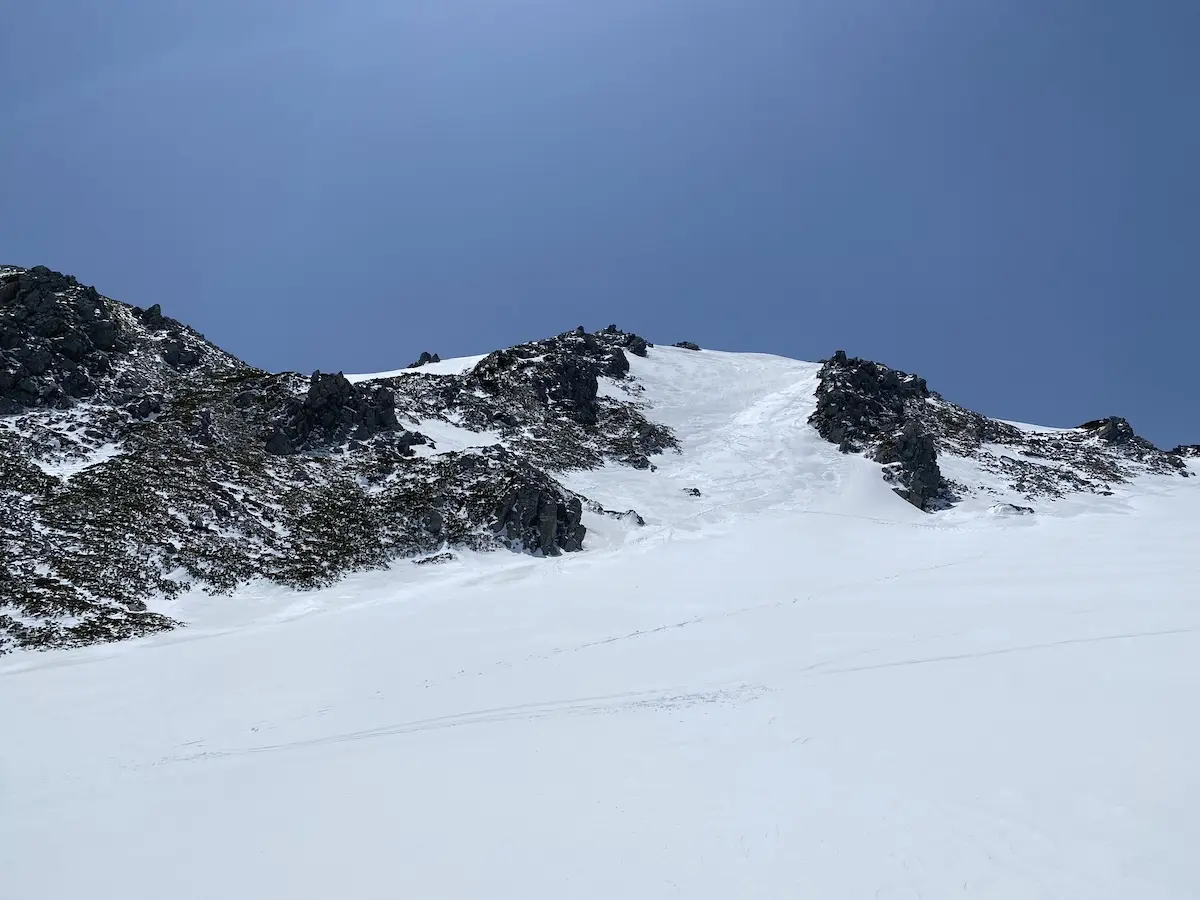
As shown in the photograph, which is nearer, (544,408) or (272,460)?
(272,460)

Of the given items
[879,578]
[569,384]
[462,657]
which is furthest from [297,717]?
[569,384]

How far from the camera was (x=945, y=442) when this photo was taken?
67.3 metres

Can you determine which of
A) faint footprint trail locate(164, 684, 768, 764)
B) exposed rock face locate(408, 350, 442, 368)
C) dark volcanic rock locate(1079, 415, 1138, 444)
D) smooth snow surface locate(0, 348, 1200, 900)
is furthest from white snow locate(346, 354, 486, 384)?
dark volcanic rock locate(1079, 415, 1138, 444)

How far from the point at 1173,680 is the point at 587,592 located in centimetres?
2099

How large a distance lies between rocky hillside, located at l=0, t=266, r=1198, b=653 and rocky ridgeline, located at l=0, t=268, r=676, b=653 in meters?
0.12

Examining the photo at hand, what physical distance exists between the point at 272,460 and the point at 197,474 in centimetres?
572

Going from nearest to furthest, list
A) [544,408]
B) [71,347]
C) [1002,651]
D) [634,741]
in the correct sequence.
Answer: [634,741]
[1002,651]
[71,347]
[544,408]

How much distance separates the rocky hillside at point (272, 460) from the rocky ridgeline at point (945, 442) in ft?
1.08

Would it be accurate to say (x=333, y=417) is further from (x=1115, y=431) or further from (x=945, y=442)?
(x=1115, y=431)

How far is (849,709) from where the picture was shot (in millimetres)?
16953

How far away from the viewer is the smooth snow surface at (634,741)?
11.3m

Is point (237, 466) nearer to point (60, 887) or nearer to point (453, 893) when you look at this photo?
point (60, 887)

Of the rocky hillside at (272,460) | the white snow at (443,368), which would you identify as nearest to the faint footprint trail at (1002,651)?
the rocky hillside at (272,460)

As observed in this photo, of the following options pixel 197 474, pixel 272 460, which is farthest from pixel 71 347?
pixel 197 474
